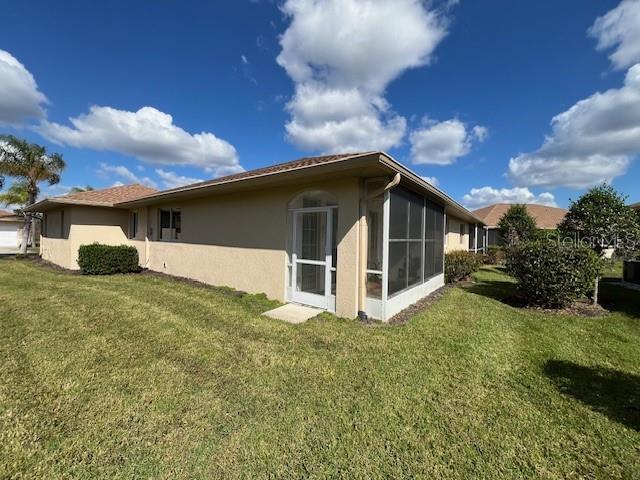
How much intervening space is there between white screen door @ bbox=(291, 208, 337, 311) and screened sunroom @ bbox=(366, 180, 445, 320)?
886 mm

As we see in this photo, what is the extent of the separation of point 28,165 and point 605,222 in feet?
104

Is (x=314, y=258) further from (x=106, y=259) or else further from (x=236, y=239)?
(x=106, y=259)

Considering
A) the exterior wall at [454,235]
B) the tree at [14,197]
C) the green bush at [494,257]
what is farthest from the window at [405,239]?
the tree at [14,197]

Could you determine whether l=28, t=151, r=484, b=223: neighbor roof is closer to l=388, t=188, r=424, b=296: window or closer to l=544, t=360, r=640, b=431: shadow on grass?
l=388, t=188, r=424, b=296: window

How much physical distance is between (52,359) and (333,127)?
75.2 feet

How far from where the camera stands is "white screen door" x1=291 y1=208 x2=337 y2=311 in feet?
20.8

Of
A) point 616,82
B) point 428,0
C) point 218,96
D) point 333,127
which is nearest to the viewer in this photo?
point 428,0

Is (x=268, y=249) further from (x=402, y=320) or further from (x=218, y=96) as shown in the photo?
(x=218, y=96)

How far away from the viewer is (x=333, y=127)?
76.8ft

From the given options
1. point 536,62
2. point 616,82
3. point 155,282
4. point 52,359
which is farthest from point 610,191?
point 155,282

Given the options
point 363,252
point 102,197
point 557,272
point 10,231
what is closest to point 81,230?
point 102,197

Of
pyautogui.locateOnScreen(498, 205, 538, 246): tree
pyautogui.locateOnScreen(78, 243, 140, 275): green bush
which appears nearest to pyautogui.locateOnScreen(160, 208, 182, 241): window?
pyautogui.locateOnScreen(78, 243, 140, 275): green bush

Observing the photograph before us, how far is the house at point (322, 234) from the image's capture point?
575 cm

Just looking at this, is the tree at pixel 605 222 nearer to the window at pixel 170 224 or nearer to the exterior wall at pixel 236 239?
the exterior wall at pixel 236 239
